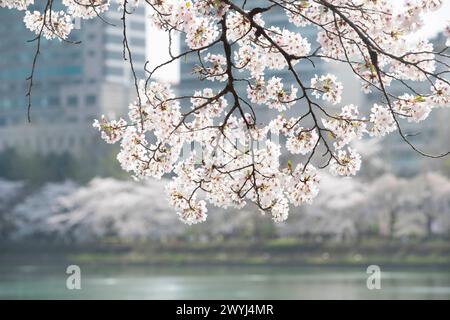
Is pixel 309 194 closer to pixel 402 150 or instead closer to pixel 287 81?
pixel 402 150

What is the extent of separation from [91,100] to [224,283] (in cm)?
3399

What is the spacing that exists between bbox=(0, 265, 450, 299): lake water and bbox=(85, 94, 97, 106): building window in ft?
85.1

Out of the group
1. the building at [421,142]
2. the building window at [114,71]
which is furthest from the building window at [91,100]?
the building at [421,142]

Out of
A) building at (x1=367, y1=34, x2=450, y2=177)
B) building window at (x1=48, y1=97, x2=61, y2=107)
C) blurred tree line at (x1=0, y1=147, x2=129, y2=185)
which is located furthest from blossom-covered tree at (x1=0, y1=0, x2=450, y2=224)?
building window at (x1=48, y1=97, x2=61, y2=107)

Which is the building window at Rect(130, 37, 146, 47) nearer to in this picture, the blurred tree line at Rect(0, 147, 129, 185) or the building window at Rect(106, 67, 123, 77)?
the building window at Rect(106, 67, 123, 77)

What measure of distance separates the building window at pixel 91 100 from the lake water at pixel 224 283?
2593cm

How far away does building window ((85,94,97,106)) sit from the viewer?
57.8 meters

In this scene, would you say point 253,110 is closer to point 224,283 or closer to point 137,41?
point 224,283

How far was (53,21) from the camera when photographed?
4285 millimetres

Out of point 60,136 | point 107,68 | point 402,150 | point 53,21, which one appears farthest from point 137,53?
point 53,21

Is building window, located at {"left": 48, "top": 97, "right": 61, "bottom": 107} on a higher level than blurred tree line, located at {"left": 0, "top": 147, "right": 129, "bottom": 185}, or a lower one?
higher

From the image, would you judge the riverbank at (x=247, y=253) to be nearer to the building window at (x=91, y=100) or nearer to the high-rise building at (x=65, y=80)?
the high-rise building at (x=65, y=80)

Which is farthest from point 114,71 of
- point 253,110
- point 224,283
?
point 253,110
